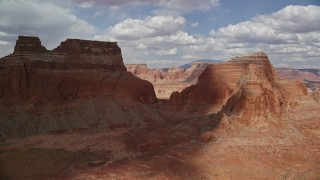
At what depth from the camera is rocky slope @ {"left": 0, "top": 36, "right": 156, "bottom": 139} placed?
175ft

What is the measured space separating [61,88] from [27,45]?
735 centimetres

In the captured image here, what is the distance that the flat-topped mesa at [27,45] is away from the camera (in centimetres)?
5547

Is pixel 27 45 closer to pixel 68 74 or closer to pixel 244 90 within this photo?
pixel 68 74

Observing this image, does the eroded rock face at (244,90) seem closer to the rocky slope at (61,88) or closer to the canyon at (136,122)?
the canyon at (136,122)

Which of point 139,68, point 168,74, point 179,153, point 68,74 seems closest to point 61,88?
point 68,74

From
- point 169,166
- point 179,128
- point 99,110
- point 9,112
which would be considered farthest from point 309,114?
point 9,112

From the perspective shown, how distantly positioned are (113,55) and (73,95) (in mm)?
10039

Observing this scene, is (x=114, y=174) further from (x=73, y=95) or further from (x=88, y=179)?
(x=73, y=95)

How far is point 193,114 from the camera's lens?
221 feet

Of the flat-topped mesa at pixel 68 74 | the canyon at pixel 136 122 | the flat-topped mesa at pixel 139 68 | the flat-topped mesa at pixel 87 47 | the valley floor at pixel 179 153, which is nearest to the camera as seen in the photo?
the valley floor at pixel 179 153

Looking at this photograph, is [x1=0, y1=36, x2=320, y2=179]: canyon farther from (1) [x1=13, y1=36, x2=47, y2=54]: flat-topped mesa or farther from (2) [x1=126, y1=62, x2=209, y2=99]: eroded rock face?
(2) [x1=126, y1=62, x2=209, y2=99]: eroded rock face

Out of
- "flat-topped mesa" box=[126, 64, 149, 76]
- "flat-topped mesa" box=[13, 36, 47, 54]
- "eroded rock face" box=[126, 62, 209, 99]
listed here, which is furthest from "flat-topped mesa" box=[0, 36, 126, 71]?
"flat-topped mesa" box=[126, 64, 149, 76]

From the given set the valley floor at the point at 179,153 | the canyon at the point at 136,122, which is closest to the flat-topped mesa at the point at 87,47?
the canyon at the point at 136,122

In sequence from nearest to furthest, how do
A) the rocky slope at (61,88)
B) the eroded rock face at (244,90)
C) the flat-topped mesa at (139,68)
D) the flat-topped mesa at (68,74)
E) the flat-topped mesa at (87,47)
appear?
the eroded rock face at (244,90)
the rocky slope at (61,88)
the flat-topped mesa at (68,74)
the flat-topped mesa at (87,47)
the flat-topped mesa at (139,68)
